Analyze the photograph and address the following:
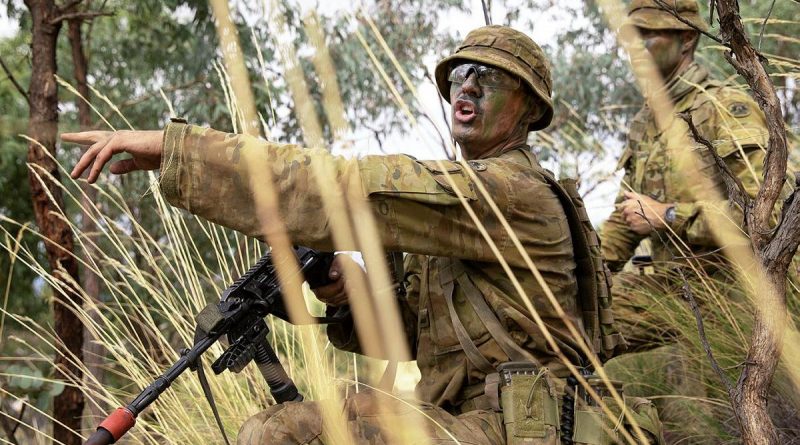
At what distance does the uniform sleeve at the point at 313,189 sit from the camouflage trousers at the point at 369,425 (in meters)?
0.43

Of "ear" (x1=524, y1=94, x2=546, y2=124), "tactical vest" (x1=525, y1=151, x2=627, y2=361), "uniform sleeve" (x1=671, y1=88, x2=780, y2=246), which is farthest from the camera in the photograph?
"uniform sleeve" (x1=671, y1=88, x2=780, y2=246)

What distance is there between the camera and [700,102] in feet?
15.1

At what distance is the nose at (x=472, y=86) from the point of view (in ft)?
9.99

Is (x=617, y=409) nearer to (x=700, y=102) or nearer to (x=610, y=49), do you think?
(x=700, y=102)

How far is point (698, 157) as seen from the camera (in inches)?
180

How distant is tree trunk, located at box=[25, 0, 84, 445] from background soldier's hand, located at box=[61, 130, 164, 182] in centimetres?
216

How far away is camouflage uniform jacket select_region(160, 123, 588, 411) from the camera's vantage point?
2418mm

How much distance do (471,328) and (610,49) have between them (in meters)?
8.86

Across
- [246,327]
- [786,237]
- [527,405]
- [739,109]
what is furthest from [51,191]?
[786,237]

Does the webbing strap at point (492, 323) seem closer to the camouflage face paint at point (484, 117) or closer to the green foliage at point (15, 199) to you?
the camouflage face paint at point (484, 117)

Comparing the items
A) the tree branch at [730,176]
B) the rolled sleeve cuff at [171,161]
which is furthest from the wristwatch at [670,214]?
the rolled sleeve cuff at [171,161]

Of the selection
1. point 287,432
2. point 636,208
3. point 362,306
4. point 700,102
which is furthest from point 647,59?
point 287,432

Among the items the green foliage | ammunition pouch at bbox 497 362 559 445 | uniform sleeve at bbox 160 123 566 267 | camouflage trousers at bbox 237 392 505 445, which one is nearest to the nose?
uniform sleeve at bbox 160 123 566 267

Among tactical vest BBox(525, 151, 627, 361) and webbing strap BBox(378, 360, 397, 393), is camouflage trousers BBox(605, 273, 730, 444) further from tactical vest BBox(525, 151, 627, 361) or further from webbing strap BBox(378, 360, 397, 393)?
webbing strap BBox(378, 360, 397, 393)
